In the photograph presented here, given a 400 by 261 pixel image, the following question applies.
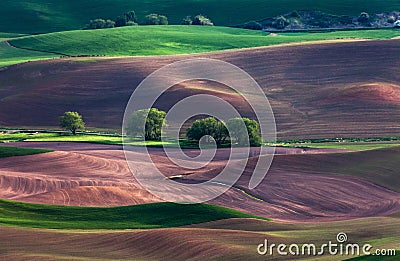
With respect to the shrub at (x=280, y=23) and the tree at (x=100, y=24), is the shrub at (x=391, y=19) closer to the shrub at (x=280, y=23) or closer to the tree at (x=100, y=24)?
the shrub at (x=280, y=23)

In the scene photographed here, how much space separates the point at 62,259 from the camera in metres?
30.2

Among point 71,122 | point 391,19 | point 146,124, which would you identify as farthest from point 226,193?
point 391,19

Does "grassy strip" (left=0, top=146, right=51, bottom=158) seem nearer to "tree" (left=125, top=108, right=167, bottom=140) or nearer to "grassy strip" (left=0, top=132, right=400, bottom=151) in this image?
"grassy strip" (left=0, top=132, right=400, bottom=151)

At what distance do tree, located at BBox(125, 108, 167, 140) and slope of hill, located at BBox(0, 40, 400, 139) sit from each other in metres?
6.77

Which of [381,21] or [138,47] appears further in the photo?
[381,21]

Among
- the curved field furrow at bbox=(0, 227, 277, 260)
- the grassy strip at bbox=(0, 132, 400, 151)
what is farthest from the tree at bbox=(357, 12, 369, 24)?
the curved field furrow at bbox=(0, 227, 277, 260)

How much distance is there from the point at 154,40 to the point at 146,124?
1679 inches

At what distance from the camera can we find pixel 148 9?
141 meters

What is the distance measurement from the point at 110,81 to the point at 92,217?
5101 centimetres

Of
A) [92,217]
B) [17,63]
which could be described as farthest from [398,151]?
[17,63]

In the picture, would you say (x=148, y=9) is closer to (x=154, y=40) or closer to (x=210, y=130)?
(x=154, y=40)

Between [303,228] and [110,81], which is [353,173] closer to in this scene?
[303,228]

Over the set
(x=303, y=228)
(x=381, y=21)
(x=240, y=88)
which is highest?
(x=381, y=21)

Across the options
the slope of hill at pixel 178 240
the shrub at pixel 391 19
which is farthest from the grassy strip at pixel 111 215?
the shrub at pixel 391 19
